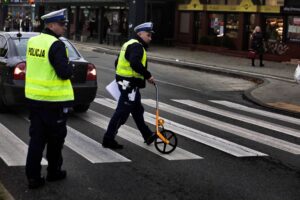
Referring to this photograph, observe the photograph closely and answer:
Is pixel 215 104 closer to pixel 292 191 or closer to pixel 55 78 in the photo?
pixel 292 191

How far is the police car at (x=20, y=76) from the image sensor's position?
31.0 feet

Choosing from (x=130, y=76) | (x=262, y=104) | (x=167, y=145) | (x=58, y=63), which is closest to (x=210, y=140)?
(x=167, y=145)

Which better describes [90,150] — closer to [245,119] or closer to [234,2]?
[245,119]

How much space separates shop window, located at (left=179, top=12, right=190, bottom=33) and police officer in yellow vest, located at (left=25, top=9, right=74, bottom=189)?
27.6m

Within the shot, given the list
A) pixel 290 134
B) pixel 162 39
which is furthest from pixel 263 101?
pixel 162 39

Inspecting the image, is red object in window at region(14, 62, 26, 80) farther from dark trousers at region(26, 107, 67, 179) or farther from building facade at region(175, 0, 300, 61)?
building facade at region(175, 0, 300, 61)

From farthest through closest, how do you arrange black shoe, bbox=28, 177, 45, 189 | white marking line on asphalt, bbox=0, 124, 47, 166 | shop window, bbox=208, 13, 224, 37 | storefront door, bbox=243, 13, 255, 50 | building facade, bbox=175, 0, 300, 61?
1. shop window, bbox=208, 13, 224, 37
2. storefront door, bbox=243, 13, 255, 50
3. building facade, bbox=175, 0, 300, 61
4. white marking line on asphalt, bbox=0, 124, 47, 166
5. black shoe, bbox=28, 177, 45, 189

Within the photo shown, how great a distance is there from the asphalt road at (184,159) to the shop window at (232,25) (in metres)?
17.1

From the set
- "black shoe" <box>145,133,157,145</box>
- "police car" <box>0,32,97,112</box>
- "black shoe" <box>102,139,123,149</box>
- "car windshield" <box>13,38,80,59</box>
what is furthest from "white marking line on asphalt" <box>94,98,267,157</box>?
"car windshield" <box>13,38,80,59</box>

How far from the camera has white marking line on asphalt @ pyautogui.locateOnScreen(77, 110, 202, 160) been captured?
7.67 meters

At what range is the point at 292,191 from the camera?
20.7 feet

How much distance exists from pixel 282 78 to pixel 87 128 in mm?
11356

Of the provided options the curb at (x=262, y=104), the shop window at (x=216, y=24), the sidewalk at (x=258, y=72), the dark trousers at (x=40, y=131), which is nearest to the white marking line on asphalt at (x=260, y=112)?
the curb at (x=262, y=104)

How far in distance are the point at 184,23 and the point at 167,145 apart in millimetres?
26126
